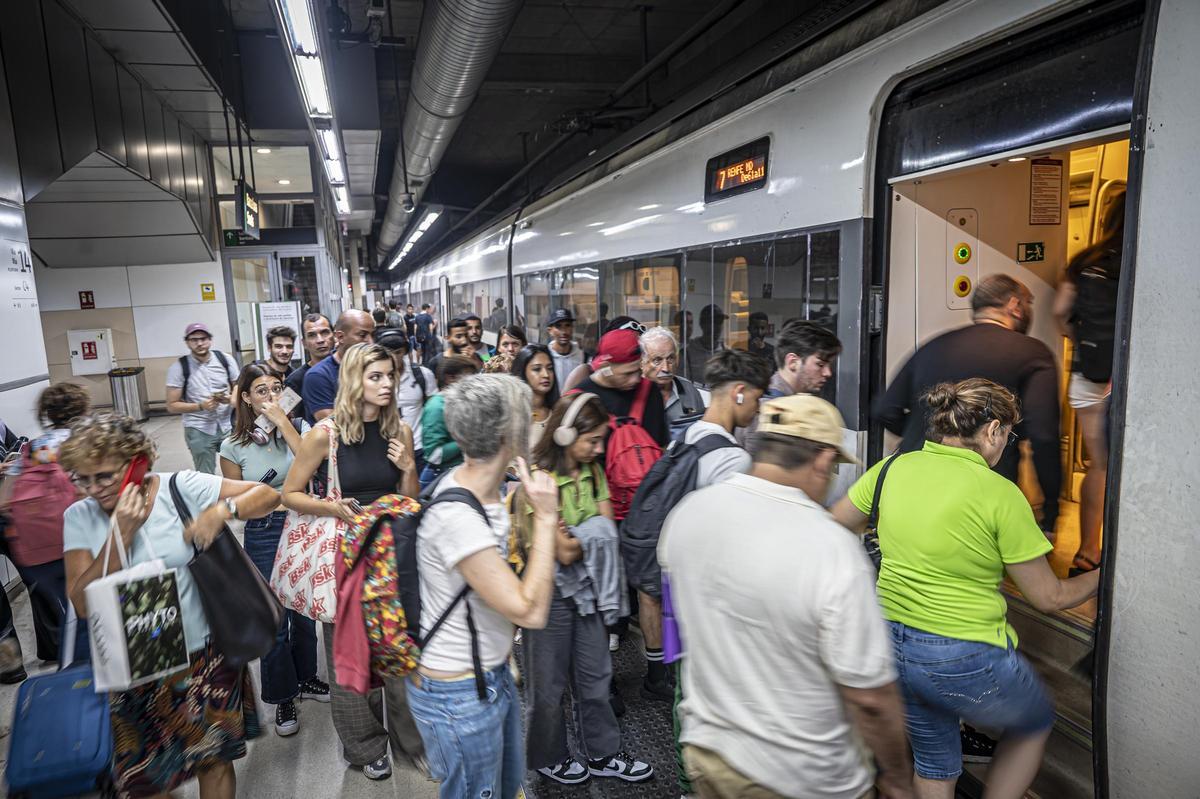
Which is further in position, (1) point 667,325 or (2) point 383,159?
(2) point 383,159

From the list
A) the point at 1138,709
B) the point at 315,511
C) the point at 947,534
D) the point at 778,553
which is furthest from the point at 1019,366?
the point at 315,511

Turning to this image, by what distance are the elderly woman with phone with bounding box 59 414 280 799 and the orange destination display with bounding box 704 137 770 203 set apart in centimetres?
286

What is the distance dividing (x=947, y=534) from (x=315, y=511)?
7.10ft

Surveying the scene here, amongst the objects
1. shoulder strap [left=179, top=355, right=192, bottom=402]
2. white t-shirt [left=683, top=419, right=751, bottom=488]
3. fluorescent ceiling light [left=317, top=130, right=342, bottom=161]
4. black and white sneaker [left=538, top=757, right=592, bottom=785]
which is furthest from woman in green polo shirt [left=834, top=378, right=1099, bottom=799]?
fluorescent ceiling light [left=317, top=130, right=342, bottom=161]

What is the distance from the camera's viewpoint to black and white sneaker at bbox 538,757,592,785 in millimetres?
2832

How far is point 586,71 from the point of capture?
411 inches

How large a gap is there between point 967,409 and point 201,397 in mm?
4947

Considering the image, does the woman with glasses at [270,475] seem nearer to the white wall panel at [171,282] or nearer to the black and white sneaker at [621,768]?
the black and white sneaker at [621,768]

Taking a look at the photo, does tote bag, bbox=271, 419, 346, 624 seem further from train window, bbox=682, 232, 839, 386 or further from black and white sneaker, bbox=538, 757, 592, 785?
train window, bbox=682, 232, 839, 386

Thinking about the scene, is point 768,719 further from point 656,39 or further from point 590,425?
point 656,39

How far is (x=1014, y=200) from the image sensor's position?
3.49m

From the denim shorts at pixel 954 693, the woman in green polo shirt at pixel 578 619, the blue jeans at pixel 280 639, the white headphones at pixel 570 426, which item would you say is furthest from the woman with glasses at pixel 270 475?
the denim shorts at pixel 954 693

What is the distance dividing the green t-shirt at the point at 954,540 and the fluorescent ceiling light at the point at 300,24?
381 centimetres

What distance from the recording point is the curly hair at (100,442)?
195 cm
